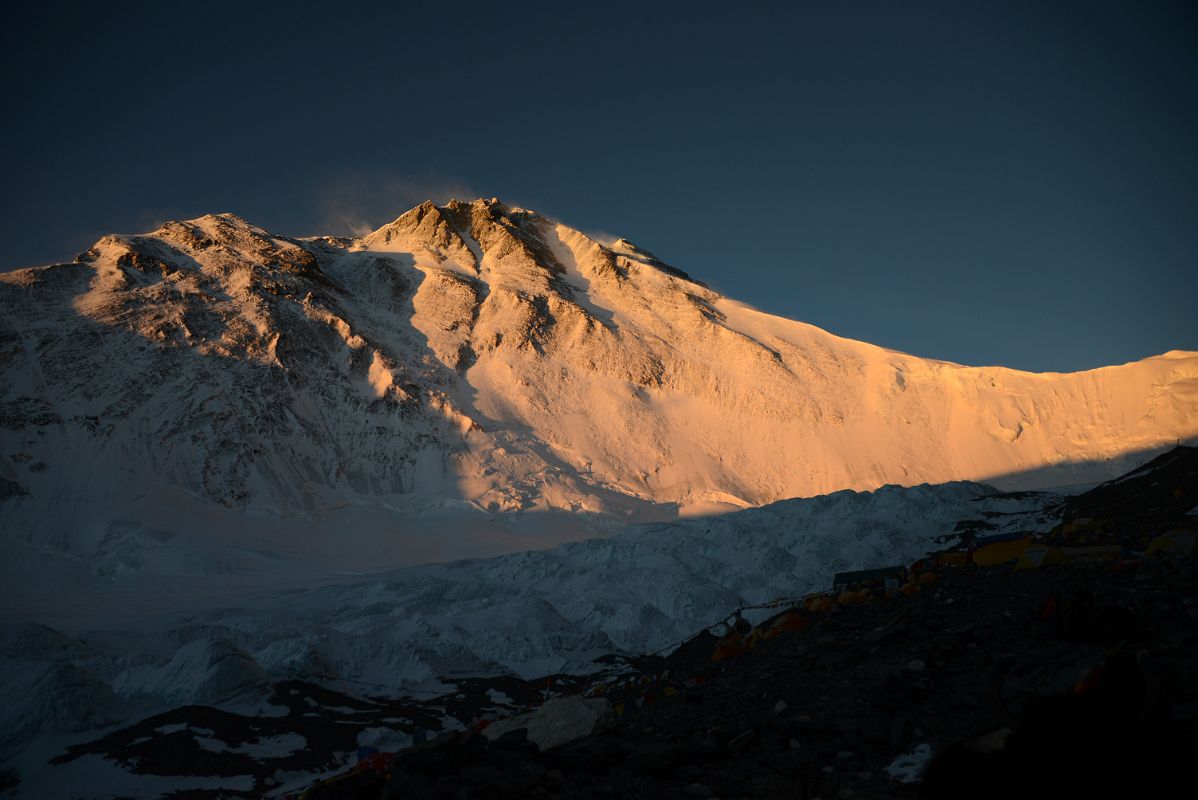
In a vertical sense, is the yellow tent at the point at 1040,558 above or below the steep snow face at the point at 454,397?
below

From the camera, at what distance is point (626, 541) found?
4169cm

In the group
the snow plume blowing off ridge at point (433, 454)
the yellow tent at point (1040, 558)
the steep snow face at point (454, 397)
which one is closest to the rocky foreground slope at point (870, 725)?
the yellow tent at point (1040, 558)

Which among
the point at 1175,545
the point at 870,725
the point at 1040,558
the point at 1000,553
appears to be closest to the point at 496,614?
the point at 1000,553

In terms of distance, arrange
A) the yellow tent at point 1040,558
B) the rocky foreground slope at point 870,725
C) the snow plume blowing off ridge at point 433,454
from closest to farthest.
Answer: the rocky foreground slope at point 870,725
the yellow tent at point 1040,558
the snow plume blowing off ridge at point 433,454

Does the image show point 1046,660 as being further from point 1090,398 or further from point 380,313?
point 1090,398

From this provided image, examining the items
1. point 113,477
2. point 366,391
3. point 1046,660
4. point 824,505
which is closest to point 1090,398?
point 824,505

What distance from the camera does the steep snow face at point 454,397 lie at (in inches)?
2429

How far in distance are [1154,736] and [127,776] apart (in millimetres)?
18161

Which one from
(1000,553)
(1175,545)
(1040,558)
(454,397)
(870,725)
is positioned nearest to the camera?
(870,725)

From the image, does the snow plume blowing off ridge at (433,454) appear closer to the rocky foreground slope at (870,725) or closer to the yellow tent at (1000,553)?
the rocky foreground slope at (870,725)

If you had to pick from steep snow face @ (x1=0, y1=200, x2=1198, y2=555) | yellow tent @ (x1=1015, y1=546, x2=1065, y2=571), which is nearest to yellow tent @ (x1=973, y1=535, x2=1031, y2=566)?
yellow tent @ (x1=1015, y1=546, x2=1065, y2=571)

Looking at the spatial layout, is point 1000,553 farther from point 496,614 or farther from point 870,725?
point 496,614

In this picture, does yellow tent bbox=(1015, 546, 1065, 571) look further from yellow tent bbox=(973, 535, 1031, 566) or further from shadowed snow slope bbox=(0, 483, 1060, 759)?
shadowed snow slope bbox=(0, 483, 1060, 759)

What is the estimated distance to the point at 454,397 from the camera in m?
79.8
